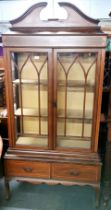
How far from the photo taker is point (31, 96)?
193 cm

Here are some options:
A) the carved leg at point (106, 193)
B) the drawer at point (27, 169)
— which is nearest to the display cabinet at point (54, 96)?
the drawer at point (27, 169)

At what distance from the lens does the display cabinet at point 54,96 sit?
1639 mm

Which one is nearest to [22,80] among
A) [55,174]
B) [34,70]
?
[34,70]

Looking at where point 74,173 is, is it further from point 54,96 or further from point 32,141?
point 54,96

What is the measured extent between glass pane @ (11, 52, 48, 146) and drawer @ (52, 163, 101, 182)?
0.89ft

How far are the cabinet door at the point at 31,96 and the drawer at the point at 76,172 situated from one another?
0.80 ft

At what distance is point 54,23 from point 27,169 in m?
1.33

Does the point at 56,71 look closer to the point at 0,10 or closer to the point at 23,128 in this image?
the point at 23,128

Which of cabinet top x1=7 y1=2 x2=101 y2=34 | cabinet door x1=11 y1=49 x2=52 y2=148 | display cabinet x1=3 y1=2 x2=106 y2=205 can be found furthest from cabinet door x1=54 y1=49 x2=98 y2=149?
cabinet top x1=7 y1=2 x2=101 y2=34

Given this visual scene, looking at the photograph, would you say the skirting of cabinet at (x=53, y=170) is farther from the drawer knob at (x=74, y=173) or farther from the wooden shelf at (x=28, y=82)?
the wooden shelf at (x=28, y=82)

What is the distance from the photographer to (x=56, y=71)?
1.69 m

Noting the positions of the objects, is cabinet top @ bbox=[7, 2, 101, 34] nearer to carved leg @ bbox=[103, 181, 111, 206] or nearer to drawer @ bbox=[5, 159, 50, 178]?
drawer @ bbox=[5, 159, 50, 178]

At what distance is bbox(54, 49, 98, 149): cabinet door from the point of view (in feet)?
5.60

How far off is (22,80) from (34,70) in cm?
14
